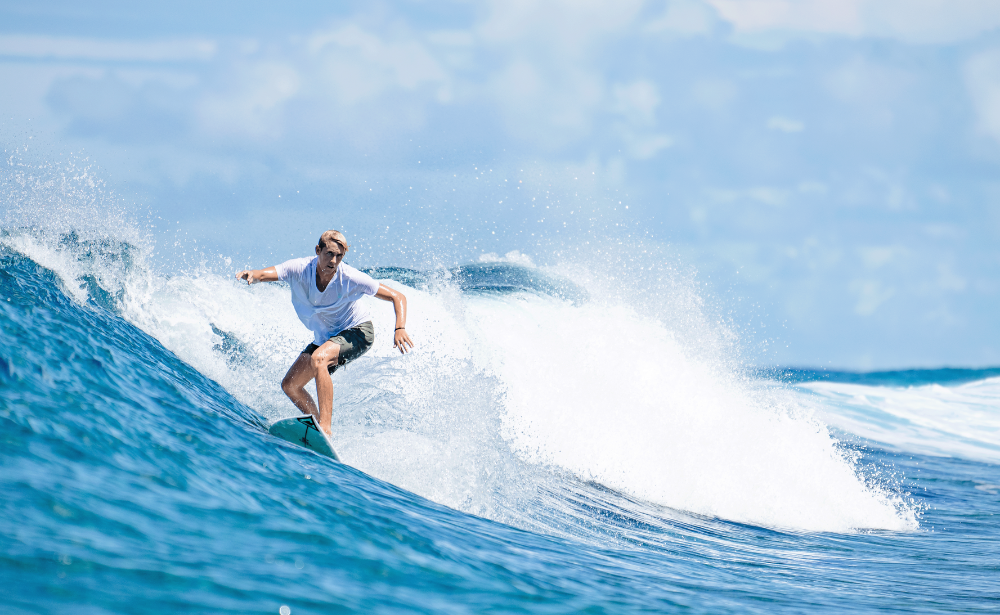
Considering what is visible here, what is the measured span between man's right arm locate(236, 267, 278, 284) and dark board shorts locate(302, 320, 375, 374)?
77cm

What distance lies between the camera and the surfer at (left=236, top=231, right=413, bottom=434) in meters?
6.20

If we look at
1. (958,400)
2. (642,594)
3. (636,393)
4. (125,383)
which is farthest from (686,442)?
(958,400)

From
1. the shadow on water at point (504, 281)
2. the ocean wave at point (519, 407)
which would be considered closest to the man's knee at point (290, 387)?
the ocean wave at point (519, 407)

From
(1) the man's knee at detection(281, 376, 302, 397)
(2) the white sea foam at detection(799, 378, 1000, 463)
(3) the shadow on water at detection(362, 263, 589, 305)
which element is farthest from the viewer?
(2) the white sea foam at detection(799, 378, 1000, 463)

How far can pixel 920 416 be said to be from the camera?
977 inches

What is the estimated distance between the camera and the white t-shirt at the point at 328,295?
6391 mm

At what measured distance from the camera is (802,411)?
13.7 m

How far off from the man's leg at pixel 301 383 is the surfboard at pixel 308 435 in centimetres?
26

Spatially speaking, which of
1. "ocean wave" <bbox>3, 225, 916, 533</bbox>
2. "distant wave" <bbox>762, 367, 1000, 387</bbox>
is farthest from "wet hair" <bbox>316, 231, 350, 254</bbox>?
"distant wave" <bbox>762, 367, 1000, 387</bbox>

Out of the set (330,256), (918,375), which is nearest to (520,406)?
(330,256)

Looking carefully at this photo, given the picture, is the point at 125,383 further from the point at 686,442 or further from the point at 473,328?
the point at 473,328

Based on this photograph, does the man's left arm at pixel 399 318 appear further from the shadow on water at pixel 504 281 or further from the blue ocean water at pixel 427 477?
the shadow on water at pixel 504 281

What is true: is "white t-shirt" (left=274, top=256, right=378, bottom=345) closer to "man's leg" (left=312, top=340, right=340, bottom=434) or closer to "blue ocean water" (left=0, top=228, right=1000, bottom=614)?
"man's leg" (left=312, top=340, right=340, bottom=434)

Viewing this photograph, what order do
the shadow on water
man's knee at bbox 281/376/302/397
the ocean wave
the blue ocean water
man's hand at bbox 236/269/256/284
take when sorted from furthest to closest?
the shadow on water, the ocean wave, man's knee at bbox 281/376/302/397, man's hand at bbox 236/269/256/284, the blue ocean water
